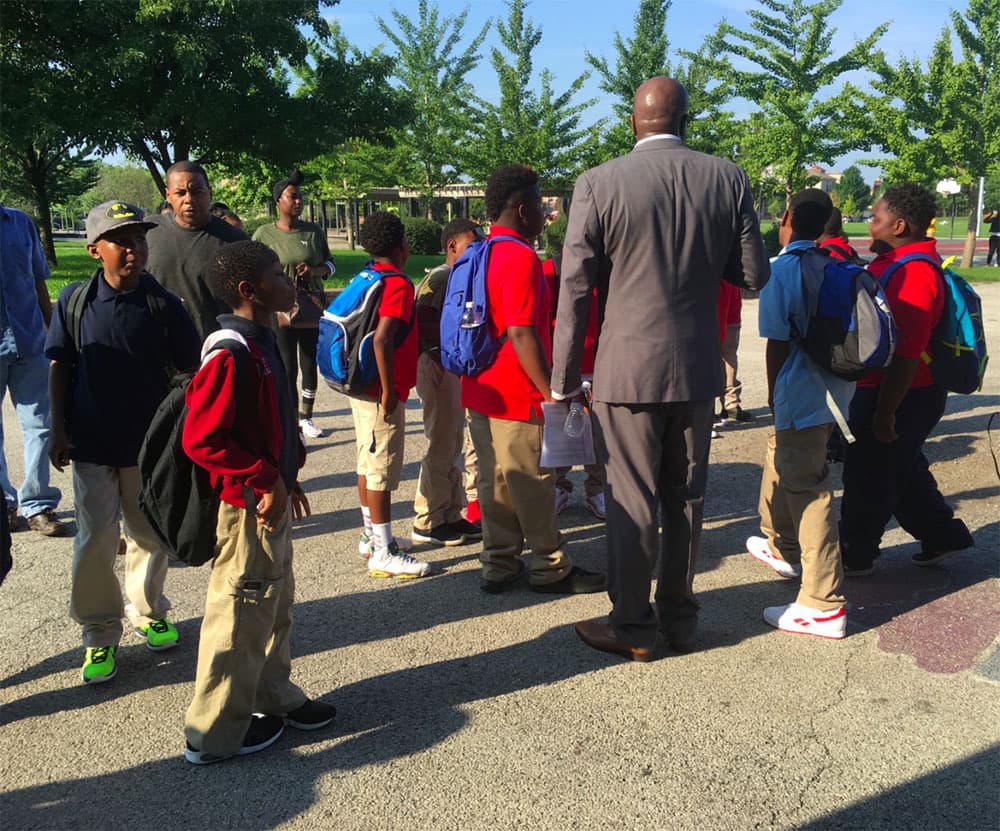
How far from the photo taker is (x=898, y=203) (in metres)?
4.35

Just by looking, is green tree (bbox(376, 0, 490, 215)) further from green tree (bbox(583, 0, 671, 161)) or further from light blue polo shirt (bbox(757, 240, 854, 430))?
light blue polo shirt (bbox(757, 240, 854, 430))

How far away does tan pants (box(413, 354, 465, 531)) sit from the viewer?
5.22 metres

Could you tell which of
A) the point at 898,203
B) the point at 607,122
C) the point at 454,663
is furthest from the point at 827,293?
the point at 607,122

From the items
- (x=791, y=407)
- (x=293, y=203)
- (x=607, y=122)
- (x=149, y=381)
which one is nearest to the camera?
(x=149, y=381)

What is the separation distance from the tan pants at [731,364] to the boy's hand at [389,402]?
3.92 meters

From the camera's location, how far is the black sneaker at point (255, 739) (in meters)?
3.01

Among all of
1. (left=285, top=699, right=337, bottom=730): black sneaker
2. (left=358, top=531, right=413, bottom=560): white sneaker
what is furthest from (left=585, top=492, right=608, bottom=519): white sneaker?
(left=285, top=699, right=337, bottom=730): black sneaker

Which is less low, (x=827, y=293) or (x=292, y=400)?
(x=827, y=293)

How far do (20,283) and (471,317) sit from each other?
3134 millimetres

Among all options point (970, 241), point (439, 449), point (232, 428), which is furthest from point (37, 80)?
point (970, 241)

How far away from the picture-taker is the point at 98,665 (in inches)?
142

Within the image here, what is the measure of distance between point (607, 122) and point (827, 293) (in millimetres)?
31259

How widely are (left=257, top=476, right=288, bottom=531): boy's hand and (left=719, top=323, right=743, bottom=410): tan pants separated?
213 inches

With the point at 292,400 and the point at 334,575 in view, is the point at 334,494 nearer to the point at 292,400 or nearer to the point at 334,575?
the point at 334,575
